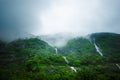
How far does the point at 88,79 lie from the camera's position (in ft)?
461

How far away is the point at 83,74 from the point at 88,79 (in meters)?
6.19

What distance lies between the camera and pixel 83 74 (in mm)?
144625
